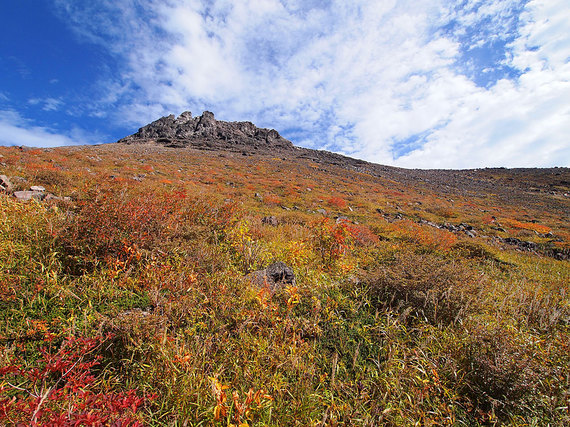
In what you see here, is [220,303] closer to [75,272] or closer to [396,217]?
[75,272]

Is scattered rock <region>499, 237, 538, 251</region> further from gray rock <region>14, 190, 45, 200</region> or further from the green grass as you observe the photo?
gray rock <region>14, 190, 45, 200</region>

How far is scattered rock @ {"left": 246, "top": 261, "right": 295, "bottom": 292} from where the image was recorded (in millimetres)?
4559

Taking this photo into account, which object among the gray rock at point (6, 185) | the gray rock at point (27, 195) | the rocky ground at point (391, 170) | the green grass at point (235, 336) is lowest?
the green grass at point (235, 336)

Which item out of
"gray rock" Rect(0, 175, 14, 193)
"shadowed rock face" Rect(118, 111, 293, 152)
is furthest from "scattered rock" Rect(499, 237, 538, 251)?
"shadowed rock face" Rect(118, 111, 293, 152)

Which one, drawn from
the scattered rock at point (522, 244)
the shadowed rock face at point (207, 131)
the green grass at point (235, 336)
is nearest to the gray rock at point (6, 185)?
the green grass at point (235, 336)

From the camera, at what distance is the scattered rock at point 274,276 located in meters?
4.56

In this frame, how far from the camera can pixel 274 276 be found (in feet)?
15.6

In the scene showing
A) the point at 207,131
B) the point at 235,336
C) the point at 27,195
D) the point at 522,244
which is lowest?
the point at 235,336

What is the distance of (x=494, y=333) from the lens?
327cm

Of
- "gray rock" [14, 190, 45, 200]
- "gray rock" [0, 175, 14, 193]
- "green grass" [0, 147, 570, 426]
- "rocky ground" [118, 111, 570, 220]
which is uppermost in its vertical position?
"rocky ground" [118, 111, 570, 220]

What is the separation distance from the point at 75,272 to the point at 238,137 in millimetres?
79828

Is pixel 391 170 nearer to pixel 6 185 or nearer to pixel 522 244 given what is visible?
pixel 522 244

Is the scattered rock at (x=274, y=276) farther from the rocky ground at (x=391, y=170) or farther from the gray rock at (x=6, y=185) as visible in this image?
the rocky ground at (x=391, y=170)

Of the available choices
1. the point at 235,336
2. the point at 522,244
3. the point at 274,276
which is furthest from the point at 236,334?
the point at 522,244
